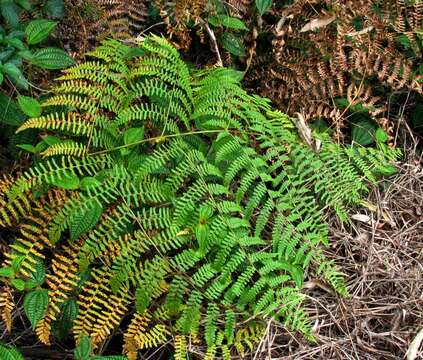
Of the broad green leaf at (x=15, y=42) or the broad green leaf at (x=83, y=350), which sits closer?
the broad green leaf at (x=83, y=350)

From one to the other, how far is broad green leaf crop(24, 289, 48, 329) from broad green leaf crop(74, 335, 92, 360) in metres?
0.16

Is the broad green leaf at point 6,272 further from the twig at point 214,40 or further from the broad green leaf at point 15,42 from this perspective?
the twig at point 214,40

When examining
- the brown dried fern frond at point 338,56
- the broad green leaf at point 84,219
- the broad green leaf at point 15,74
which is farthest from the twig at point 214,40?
the broad green leaf at point 84,219

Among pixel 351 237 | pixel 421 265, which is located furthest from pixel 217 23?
pixel 421 265

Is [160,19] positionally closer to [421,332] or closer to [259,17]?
[259,17]

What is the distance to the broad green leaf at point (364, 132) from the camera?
2582 mm

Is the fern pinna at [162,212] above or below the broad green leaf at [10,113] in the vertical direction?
below

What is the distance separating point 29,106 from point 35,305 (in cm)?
69

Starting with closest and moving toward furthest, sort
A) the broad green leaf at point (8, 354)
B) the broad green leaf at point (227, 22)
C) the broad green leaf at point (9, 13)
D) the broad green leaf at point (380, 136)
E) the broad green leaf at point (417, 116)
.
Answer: the broad green leaf at point (8, 354), the broad green leaf at point (9, 13), the broad green leaf at point (227, 22), the broad green leaf at point (380, 136), the broad green leaf at point (417, 116)

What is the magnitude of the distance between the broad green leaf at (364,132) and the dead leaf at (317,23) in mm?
471

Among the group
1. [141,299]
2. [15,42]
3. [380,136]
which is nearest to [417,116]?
[380,136]

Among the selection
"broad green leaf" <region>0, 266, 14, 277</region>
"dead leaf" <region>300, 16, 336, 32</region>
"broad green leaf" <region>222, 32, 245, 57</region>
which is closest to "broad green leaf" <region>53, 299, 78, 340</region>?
"broad green leaf" <region>0, 266, 14, 277</region>

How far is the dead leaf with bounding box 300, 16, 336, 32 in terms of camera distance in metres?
2.53

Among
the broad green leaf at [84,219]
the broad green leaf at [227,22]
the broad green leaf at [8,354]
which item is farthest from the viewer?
the broad green leaf at [227,22]
